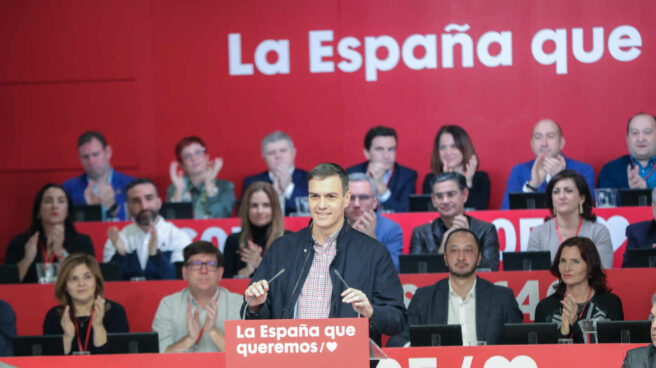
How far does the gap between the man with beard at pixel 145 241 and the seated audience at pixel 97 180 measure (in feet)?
4.60

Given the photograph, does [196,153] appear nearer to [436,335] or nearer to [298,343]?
[436,335]

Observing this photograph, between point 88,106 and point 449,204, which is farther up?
point 88,106

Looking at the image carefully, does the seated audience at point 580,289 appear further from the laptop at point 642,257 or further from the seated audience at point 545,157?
the seated audience at point 545,157

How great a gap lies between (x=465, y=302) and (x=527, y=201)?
1881 millimetres

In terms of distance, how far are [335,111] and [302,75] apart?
1.49 ft

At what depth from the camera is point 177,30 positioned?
29.0 ft

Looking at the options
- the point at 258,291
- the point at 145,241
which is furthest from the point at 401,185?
the point at 258,291

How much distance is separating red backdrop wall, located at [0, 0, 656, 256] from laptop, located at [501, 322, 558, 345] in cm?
473

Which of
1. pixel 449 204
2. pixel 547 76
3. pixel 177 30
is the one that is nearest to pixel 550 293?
pixel 449 204

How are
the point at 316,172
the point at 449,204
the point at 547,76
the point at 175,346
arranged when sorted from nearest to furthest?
the point at 316,172 < the point at 175,346 < the point at 449,204 < the point at 547,76

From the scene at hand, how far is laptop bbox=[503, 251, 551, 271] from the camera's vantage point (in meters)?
5.36

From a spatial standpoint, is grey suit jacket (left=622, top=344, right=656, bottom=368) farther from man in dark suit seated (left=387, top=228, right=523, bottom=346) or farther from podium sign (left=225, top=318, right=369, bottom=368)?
podium sign (left=225, top=318, right=369, bottom=368)

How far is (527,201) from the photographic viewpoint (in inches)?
258

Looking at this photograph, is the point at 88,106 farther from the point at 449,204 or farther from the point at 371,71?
the point at 449,204
